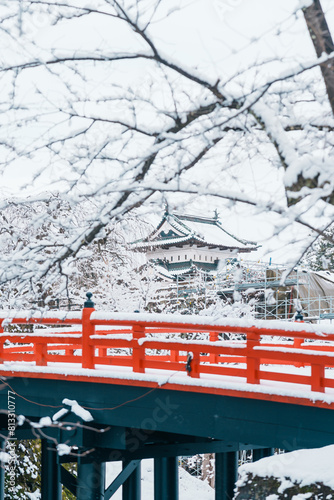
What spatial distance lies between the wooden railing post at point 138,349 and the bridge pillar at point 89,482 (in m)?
1.28

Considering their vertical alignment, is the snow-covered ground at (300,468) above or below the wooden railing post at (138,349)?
below

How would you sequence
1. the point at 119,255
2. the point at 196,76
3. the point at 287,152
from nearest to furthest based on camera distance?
the point at 287,152, the point at 196,76, the point at 119,255

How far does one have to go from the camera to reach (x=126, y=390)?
750 centimetres

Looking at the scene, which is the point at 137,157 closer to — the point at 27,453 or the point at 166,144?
the point at 166,144

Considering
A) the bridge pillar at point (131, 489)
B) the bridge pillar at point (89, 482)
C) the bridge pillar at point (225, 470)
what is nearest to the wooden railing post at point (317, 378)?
the bridge pillar at point (89, 482)

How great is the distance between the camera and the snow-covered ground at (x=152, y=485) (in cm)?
2011

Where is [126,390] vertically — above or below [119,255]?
below

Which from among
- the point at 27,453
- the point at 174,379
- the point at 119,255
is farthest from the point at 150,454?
the point at 119,255

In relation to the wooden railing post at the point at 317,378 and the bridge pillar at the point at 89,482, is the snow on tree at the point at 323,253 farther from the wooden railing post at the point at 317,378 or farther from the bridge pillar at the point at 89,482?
the bridge pillar at the point at 89,482

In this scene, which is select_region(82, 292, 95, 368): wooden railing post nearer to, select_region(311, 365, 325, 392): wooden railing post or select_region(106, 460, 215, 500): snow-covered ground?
select_region(311, 365, 325, 392): wooden railing post

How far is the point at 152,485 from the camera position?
20.6 metres

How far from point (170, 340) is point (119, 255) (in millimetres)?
12549

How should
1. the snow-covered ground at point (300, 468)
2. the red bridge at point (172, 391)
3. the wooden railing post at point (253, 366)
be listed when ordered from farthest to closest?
the wooden railing post at point (253, 366) < the red bridge at point (172, 391) < the snow-covered ground at point (300, 468)

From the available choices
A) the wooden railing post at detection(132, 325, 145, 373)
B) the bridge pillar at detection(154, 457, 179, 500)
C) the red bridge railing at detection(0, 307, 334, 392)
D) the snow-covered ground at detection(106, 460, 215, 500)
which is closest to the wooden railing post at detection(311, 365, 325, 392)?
the red bridge railing at detection(0, 307, 334, 392)
